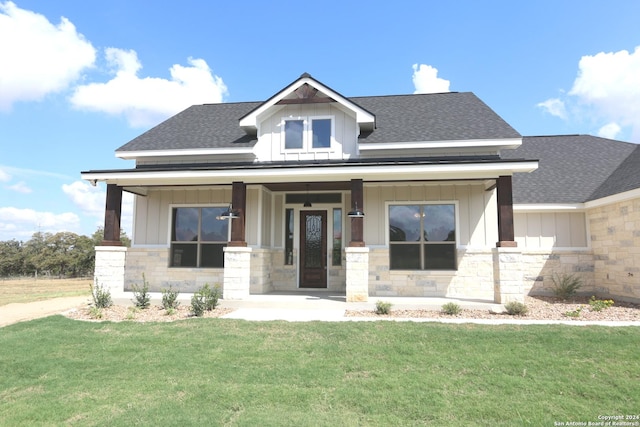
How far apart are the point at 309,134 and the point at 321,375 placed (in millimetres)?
8409

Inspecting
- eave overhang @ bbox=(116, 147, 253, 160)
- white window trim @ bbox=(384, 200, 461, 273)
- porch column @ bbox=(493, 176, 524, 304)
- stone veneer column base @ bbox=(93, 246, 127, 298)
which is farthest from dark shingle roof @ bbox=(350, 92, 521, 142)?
stone veneer column base @ bbox=(93, 246, 127, 298)

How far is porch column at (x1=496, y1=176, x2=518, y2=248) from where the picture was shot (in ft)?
31.3

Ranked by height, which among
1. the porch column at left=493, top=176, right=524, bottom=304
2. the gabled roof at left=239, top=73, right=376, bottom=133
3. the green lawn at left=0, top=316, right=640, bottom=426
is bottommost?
the green lawn at left=0, top=316, right=640, bottom=426

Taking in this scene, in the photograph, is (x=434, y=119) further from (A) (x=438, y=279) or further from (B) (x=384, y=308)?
(B) (x=384, y=308)

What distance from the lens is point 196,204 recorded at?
12281 mm

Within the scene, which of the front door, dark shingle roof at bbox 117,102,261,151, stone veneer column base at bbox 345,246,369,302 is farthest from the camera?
the front door

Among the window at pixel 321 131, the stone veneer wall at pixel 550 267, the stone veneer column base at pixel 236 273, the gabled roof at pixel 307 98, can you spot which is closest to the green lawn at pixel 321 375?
the stone veneer column base at pixel 236 273

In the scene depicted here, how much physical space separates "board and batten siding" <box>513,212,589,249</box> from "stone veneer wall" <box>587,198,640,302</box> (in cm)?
32

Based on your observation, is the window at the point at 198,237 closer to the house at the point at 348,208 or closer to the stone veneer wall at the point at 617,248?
the house at the point at 348,208

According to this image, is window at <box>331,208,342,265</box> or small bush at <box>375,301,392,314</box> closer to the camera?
small bush at <box>375,301,392,314</box>

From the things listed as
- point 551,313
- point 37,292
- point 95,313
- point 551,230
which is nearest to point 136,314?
point 95,313

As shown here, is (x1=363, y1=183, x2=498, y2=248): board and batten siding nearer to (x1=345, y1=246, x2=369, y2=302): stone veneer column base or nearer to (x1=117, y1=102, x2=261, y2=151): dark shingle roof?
(x1=345, y1=246, x2=369, y2=302): stone veneer column base

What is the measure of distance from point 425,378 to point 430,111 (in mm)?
10676

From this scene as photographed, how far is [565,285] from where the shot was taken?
11.2 metres
